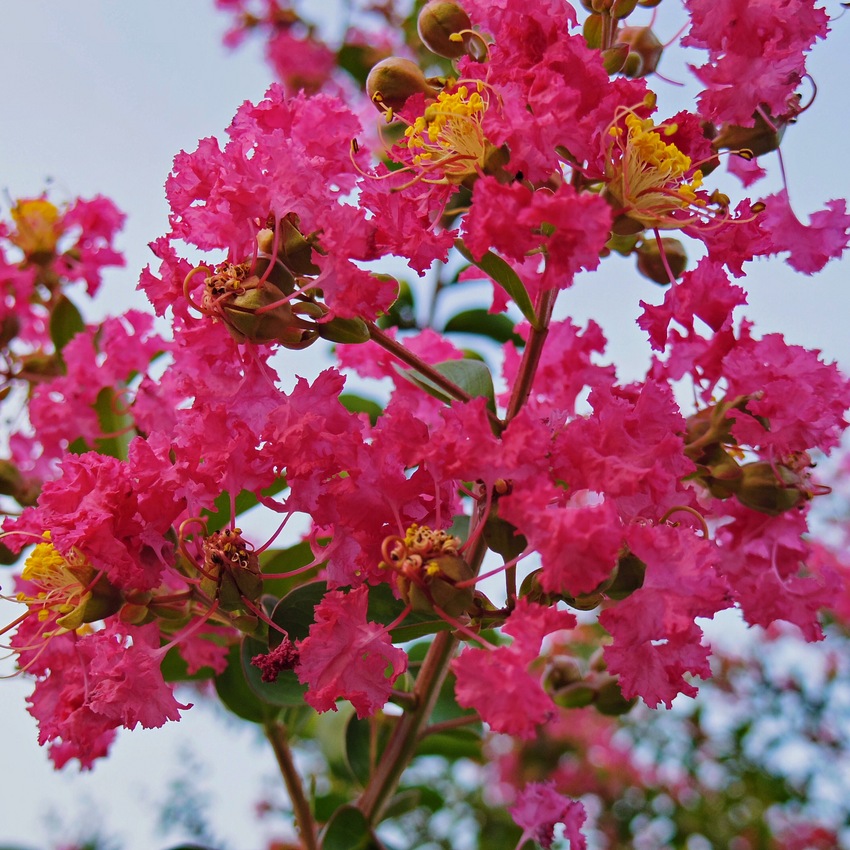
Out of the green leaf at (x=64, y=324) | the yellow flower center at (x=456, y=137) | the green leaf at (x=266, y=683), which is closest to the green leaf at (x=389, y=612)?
the green leaf at (x=266, y=683)

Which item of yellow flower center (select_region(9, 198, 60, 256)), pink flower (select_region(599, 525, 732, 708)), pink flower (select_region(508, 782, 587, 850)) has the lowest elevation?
pink flower (select_region(508, 782, 587, 850))

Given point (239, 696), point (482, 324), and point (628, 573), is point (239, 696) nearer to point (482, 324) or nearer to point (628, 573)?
point (628, 573)

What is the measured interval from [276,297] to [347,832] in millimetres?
729

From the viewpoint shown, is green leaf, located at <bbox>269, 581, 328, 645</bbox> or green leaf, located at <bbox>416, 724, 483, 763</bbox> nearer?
green leaf, located at <bbox>269, 581, 328, 645</bbox>

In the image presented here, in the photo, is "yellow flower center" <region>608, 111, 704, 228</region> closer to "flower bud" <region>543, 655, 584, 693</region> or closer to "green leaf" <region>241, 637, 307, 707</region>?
"green leaf" <region>241, 637, 307, 707</region>

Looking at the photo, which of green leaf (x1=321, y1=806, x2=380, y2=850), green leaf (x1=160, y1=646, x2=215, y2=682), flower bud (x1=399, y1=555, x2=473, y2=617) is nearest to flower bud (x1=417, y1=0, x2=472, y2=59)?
flower bud (x1=399, y1=555, x2=473, y2=617)

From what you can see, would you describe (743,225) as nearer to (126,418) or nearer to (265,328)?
(265,328)

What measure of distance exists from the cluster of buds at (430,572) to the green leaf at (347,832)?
0.47 metres

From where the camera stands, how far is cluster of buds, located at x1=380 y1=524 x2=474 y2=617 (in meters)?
0.95

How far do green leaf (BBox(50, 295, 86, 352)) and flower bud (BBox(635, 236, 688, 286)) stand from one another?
41.6 inches

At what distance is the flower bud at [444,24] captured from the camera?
1285 mm

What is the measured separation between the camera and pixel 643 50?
133cm

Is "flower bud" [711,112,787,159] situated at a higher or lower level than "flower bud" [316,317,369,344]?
higher

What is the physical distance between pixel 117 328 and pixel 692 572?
1.12 meters
